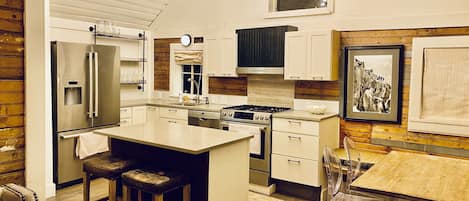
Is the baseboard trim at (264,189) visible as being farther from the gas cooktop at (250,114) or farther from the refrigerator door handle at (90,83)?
the refrigerator door handle at (90,83)

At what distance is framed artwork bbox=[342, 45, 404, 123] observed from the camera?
14.3ft

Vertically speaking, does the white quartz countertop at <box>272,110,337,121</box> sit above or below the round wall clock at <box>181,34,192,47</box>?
below

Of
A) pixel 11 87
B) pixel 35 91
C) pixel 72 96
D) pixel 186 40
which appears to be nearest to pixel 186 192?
pixel 35 91

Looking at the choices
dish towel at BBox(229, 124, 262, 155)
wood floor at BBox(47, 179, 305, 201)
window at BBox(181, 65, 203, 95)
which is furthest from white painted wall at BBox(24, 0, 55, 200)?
window at BBox(181, 65, 203, 95)

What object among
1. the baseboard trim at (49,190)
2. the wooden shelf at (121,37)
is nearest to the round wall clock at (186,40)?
the wooden shelf at (121,37)

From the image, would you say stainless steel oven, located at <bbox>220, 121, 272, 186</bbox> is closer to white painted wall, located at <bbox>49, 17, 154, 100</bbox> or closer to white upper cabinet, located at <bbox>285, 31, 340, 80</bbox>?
white upper cabinet, located at <bbox>285, 31, 340, 80</bbox>

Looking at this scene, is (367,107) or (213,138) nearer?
(213,138)

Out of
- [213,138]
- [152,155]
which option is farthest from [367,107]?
[152,155]

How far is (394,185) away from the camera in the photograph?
236 cm

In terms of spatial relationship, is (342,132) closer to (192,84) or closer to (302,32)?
(302,32)

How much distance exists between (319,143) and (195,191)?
170cm

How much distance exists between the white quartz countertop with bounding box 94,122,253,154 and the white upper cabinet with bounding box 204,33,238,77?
1.67 meters

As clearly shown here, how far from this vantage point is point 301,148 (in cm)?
441

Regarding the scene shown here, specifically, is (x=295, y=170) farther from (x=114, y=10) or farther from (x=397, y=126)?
(x=114, y=10)
